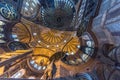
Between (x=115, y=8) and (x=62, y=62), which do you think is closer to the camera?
(x=115, y=8)

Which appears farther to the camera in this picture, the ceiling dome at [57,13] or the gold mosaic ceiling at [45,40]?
the ceiling dome at [57,13]

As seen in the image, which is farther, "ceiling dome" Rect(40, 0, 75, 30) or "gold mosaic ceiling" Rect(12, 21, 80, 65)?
"ceiling dome" Rect(40, 0, 75, 30)

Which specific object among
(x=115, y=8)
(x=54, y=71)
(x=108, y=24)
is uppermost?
(x=115, y=8)

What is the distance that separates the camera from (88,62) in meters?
12.1

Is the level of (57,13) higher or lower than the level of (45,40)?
higher

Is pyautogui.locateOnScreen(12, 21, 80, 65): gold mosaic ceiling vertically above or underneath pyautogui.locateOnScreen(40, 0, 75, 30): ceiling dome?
underneath

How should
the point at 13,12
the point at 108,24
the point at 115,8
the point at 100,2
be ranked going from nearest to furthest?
the point at 115,8 → the point at 108,24 → the point at 100,2 → the point at 13,12

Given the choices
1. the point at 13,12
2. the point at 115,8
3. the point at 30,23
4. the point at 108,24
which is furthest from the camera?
the point at 30,23

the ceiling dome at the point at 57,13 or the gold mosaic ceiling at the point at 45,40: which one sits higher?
the ceiling dome at the point at 57,13

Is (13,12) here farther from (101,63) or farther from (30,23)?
(101,63)

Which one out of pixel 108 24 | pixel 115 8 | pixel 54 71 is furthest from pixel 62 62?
pixel 115 8

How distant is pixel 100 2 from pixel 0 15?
204 inches

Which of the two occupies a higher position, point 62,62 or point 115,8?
point 115,8

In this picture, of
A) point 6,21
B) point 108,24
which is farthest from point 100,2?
point 6,21
